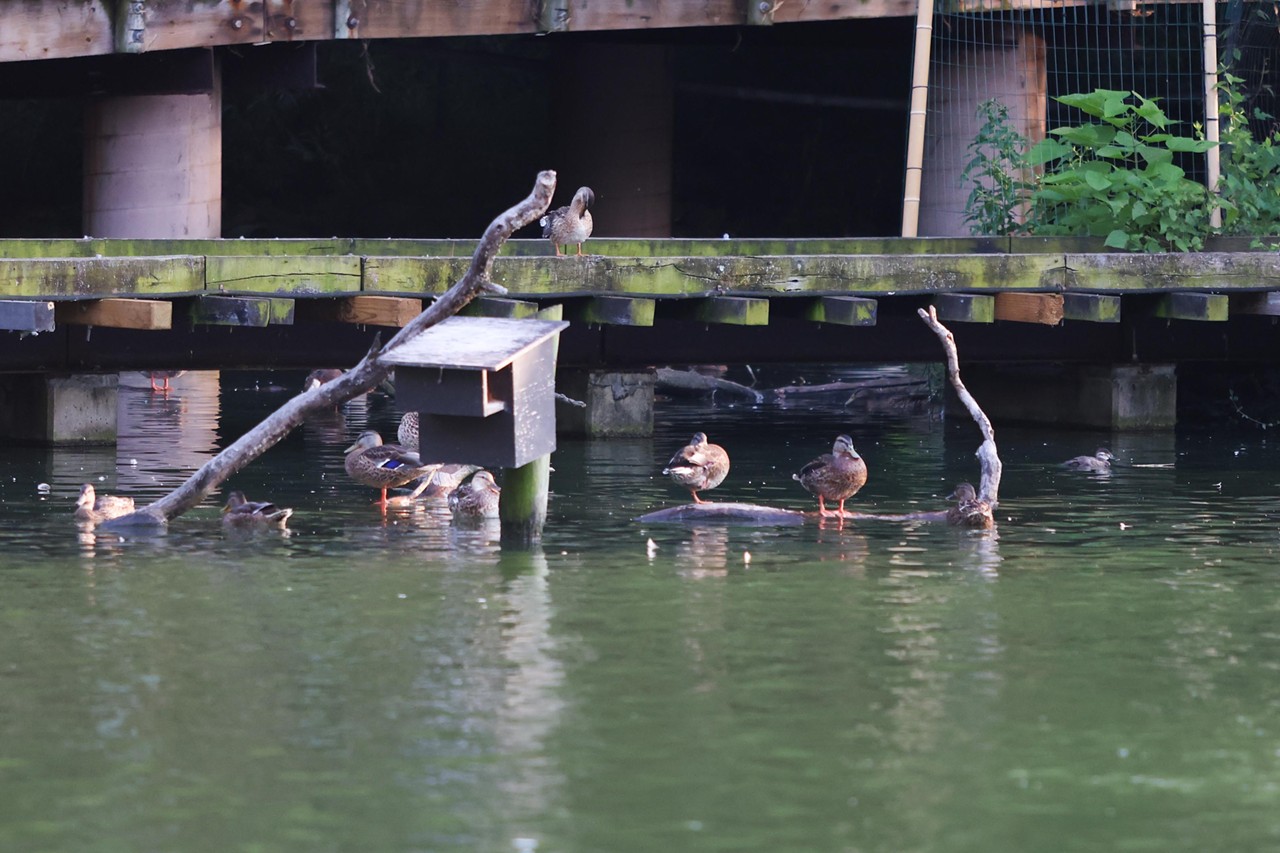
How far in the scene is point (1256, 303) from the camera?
54.9ft

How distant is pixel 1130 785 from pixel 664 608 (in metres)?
3.26

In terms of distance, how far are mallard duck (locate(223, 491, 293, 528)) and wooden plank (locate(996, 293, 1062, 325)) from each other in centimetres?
621

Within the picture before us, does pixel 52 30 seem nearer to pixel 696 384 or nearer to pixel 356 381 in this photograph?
pixel 356 381

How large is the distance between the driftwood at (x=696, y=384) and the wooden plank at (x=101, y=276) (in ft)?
31.8

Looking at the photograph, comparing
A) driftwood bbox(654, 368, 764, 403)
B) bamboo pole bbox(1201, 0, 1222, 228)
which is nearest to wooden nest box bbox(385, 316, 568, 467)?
bamboo pole bbox(1201, 0, 1222, 228)

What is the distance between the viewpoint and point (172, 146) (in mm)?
18984

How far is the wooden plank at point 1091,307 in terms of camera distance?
1580 centimetres

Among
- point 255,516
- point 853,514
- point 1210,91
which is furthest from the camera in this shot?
point 1210,91

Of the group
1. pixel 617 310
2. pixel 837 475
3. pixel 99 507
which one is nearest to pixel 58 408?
pixel 99 507

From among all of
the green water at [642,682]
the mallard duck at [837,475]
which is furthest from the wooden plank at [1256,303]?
the mallard duck at [837,475]

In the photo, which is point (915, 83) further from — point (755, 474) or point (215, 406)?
point (215, 406)

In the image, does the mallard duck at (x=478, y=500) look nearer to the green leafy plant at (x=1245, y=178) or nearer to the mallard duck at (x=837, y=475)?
the mallard duck at (x=837, y=475)

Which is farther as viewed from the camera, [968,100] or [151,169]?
[968,100]

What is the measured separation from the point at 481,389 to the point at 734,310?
455 centimetres
